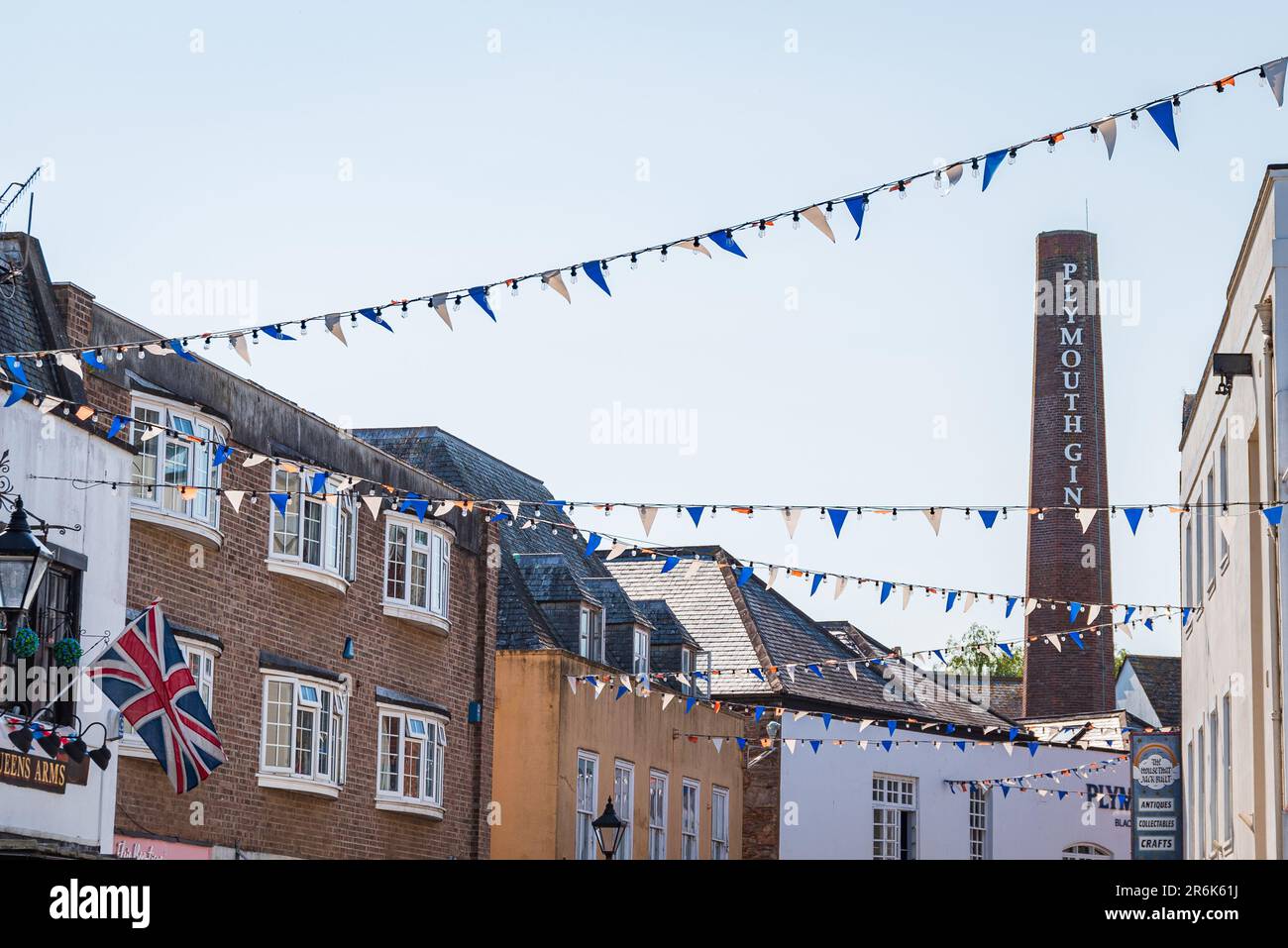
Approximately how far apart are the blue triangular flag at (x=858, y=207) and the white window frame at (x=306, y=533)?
42.4 ft

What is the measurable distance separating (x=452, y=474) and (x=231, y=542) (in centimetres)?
1004

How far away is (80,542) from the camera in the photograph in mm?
18469

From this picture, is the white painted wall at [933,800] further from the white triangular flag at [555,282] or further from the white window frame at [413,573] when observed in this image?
the white triangular flag at [555,282]

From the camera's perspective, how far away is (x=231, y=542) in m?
22.8

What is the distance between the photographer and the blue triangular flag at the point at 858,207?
11.2m

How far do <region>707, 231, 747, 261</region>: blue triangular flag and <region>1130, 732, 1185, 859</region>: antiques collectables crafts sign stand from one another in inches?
701

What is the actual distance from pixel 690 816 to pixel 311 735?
1313 cm

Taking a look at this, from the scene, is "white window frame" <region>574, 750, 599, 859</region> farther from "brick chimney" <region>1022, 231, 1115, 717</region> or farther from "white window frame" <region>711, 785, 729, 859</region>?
"brick chimney" <region>1022, 231, 1115, 717</region>

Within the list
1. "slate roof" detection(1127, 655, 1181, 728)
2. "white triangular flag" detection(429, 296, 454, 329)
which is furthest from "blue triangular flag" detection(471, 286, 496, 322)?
"slate roof" detection(1127, 655, 1181, 728)

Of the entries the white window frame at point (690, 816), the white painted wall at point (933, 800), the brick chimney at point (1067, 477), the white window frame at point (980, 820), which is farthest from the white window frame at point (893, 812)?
the brick chimney at point (1067, 477)

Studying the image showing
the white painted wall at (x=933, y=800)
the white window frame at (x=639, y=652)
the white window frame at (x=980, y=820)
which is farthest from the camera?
the white window frame at (x=980, y=820)

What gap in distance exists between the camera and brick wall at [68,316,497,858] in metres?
21.3

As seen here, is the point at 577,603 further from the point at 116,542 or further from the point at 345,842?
the point at 116,542
